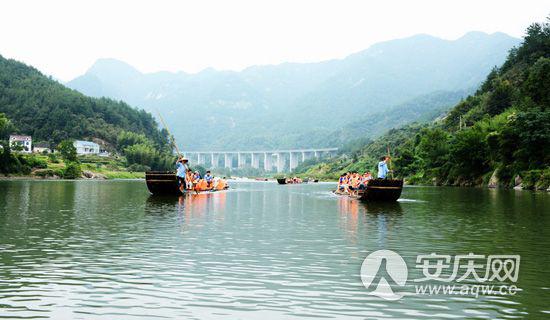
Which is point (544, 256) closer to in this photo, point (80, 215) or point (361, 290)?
point (361, 290)

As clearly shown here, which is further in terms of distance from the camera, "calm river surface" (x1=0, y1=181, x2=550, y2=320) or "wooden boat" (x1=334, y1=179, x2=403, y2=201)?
"wooden boat" (x1=334, y1=179, x2=403, y2=201)

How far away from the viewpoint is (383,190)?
50.1m

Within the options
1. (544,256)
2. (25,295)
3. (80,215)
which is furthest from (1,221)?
(544,256)

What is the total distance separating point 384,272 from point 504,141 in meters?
81.7

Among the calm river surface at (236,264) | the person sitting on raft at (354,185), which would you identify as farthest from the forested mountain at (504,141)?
the calm river surface at (236,264)

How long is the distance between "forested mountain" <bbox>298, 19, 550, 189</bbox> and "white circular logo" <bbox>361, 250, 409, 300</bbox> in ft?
219

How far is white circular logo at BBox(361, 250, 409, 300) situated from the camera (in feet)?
45.0

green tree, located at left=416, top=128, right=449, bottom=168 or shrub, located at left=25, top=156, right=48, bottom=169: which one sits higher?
green tree, located at left=416, top=128, right=449, bottom=168

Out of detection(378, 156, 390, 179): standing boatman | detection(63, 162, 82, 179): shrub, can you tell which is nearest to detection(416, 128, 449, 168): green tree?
detection(378, 156, 390, 179): standing boatman

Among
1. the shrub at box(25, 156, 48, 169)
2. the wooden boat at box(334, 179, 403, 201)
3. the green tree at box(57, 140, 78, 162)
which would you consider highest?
the green tree at box(57, 140, 78, 162)

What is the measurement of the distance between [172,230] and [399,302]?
15532 millimetres

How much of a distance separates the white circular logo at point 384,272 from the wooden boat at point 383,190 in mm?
30284

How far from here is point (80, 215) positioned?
110 ft

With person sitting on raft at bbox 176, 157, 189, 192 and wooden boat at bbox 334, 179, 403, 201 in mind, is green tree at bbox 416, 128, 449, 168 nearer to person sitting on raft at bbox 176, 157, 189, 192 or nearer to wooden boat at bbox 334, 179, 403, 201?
wooden boat at bbox 334, 179, 403, 201
